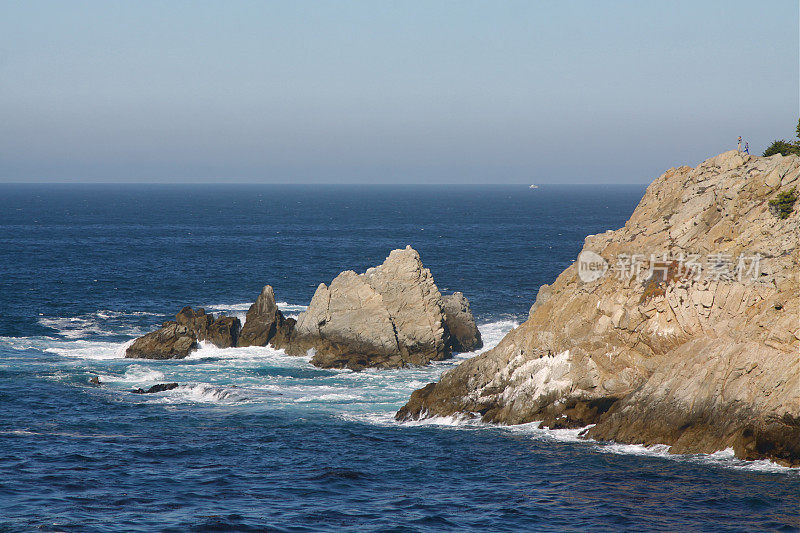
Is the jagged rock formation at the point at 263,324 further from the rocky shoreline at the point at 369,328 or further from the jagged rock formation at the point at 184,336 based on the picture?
the jagged rock formation at the point at 184,336

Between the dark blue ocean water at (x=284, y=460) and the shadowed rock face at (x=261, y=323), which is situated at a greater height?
the shadowed rock face at (x=261, y=323)

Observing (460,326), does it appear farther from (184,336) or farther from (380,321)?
(184,336)

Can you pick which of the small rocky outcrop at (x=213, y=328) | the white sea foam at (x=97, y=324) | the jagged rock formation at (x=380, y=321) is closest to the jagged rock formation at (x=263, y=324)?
the small rocky outcrop at (x=213, y=328)

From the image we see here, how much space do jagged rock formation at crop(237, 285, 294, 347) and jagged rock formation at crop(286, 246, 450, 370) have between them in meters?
3.85

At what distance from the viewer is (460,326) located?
73188 millimetres

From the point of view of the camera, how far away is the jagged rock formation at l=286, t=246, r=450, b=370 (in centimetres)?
6800

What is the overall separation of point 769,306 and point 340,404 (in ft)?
89.0

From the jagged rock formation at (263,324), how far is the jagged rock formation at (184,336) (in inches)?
42.5

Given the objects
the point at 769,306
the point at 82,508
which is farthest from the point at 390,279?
the point at 82,508

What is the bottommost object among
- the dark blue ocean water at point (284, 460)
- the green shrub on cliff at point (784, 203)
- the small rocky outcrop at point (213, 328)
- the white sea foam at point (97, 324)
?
the dark blue ocean water at point (284, 460)

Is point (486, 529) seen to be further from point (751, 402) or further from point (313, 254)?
point (313, 254)

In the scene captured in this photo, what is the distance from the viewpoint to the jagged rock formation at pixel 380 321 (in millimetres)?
68000

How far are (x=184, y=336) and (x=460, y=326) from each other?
74.7ft

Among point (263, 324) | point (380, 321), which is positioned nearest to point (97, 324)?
point (263, 324)
